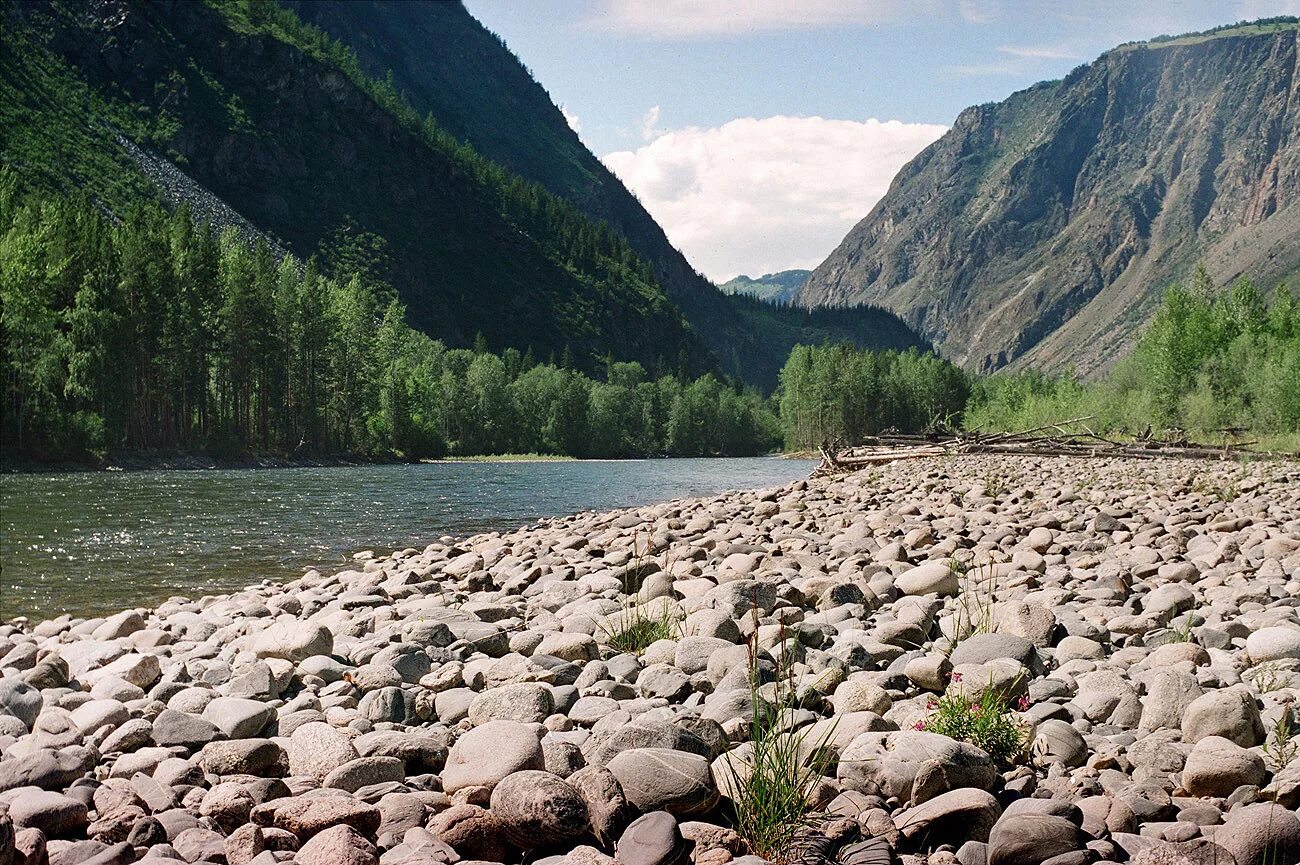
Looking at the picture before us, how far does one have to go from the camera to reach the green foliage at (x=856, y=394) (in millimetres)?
110375

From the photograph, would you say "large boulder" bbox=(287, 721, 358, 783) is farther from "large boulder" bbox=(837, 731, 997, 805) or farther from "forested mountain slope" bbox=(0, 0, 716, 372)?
"forested mountain slope" bbox=(0, 0, 716, 372)

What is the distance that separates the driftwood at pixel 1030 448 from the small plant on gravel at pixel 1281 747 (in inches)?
1097

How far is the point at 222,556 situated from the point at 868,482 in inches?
559

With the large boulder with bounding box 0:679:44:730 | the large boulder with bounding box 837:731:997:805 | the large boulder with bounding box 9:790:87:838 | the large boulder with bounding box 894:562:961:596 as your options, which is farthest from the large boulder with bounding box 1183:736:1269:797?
the large boulder with bounding box 0:679:44:730

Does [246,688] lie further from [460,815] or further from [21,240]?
[21,240]

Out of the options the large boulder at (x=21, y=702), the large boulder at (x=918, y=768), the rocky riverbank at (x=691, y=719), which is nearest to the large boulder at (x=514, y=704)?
the rocky riverbank at (x=691, y=719)

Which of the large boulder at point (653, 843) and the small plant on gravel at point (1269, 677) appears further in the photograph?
the small plant on gravel at point (1269, 677)

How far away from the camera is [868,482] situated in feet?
73.3

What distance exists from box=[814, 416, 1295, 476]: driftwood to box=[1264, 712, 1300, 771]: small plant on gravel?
27860mm

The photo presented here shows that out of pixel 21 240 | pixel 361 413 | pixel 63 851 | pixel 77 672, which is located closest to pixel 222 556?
pixel 77 672

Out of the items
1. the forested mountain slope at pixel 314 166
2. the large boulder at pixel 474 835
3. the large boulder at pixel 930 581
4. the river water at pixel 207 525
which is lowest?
the river water at pixel 207 525

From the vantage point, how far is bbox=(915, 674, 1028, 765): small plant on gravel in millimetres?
4195

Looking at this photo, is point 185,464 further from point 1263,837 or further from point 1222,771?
point 1263,837

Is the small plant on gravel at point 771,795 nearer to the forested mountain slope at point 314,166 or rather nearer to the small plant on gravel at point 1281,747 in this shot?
the small plant on gravel at point 1281,747
